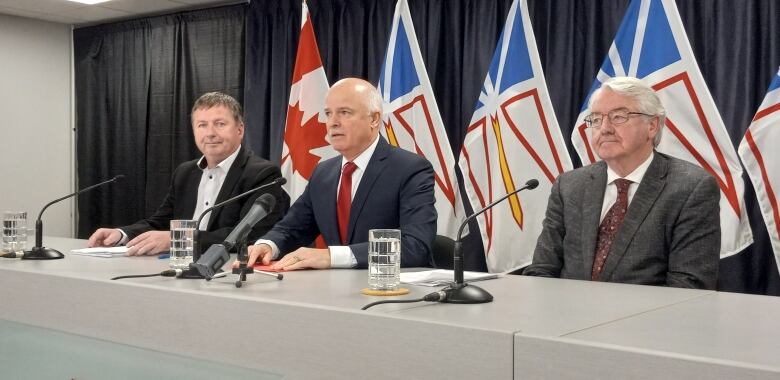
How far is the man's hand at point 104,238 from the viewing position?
3.22 m

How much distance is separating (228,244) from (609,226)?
130cm

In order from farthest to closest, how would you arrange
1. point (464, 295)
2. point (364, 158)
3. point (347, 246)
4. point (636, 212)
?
point (364, 158) → point (636, 212) → point (347, 246) → point (464, 295)

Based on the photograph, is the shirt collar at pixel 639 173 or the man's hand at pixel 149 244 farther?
the man's hand at pixel 149 244

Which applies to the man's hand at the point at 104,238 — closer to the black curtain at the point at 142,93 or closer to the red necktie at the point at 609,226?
the red necktie at the point at 609,226

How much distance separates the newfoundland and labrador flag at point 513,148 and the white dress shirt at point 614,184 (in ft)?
5.18

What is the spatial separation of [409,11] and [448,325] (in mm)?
3913

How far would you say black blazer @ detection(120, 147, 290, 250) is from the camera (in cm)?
336

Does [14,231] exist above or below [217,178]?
below

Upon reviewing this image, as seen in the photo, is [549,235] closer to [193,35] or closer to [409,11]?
[409,11]

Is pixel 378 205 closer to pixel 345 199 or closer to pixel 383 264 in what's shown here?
pixel 345 199

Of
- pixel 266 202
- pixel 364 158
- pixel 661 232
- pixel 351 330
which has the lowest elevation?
pixel 351 330

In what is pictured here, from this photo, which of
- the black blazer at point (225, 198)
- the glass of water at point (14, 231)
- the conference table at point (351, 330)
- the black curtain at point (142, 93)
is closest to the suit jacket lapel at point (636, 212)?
the conference table at point (351, 330)

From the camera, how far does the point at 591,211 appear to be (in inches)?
106

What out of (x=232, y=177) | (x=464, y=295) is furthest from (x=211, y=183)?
(x=464, y=295)
